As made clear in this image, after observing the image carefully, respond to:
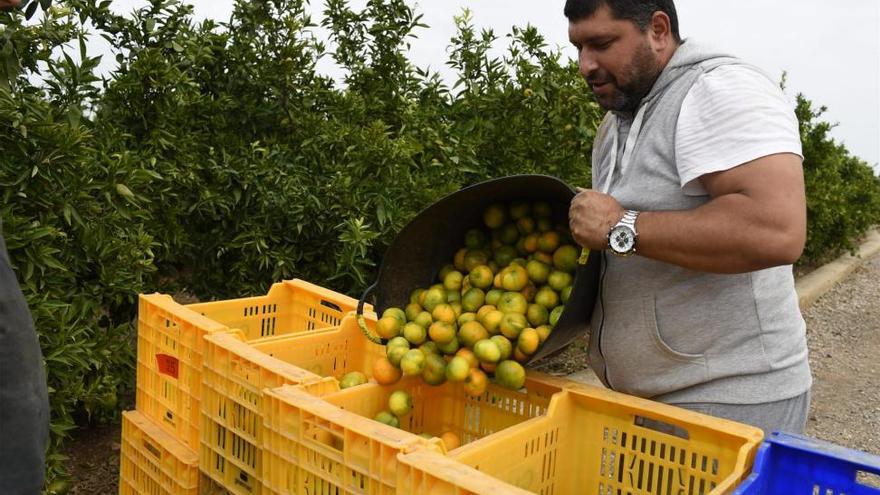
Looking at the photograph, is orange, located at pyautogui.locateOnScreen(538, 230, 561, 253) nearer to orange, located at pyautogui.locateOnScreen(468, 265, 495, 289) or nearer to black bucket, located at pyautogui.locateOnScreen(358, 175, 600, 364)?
black bucket, located at pyautogui.locateOnScreen(358, 175, 600, 364)

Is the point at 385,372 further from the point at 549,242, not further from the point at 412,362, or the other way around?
the point at 549,242

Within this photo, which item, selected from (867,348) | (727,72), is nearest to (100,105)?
(727,72)

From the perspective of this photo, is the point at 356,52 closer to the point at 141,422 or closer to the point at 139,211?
the point at 139,211

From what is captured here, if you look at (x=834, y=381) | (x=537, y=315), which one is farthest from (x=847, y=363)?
(x=537, y=315)

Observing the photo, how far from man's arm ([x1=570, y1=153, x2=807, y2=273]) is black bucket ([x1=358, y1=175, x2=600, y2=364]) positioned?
0.89ft

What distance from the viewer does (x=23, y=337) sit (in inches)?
56.8

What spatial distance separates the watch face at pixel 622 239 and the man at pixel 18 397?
124cm

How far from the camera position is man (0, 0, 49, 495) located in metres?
1.41

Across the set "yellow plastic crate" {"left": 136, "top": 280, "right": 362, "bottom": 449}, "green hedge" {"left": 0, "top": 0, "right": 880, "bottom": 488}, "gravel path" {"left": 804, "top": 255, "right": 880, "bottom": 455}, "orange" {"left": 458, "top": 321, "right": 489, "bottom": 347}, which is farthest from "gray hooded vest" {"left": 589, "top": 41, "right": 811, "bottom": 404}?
"gravel path" {"left": 804, "top": 255, "right": 880, "bottom": 455}

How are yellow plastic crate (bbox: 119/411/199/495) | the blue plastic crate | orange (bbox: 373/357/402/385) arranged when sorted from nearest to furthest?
the blue plastic crate
orange (bbox: 373/357/402/385)
yellow plastic crate (bbox: 119/411/199/495)

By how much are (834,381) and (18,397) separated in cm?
660

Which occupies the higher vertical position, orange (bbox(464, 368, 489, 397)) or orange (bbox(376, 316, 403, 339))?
orange (bbox(376, 316, 403, 339))

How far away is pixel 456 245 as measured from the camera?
2.55 m

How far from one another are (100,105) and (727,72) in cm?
295
